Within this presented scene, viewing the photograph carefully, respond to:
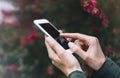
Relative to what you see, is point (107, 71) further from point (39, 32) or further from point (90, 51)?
point (39, 32)

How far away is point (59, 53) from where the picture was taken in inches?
82.0

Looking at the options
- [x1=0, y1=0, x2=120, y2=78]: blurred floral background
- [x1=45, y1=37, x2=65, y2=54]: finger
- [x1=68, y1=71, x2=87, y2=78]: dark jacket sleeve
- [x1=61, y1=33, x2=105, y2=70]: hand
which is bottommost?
[x1=0, y1=0, x2=120, y2=78]: blurred floral background

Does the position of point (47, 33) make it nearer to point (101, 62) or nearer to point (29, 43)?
point (101, 62)

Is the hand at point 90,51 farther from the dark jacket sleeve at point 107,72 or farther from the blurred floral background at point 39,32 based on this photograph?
the blurred floral background at point 39,32

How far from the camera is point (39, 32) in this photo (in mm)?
Result: 6242

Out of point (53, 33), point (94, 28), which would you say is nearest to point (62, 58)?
point (53, 33)

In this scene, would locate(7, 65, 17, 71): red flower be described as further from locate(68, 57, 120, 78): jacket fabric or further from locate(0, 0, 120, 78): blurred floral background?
locate(68, 57, 120, 78): jacket fabric

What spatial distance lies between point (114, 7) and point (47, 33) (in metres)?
3.23

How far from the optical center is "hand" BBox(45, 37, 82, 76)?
203cm

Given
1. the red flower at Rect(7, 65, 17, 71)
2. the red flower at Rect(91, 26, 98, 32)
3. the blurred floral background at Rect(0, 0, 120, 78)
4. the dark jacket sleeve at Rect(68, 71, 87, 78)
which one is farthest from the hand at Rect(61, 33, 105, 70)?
the red flower at Rect(7, 65, 17, 71)

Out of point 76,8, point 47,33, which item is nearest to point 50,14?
point 76,8

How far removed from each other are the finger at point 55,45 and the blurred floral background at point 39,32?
3.33 meters

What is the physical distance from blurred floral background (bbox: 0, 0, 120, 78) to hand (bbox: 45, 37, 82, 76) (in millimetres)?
3334

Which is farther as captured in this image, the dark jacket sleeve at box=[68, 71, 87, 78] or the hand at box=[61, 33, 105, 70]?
the hand at box=[61, 33, 105, 70]
